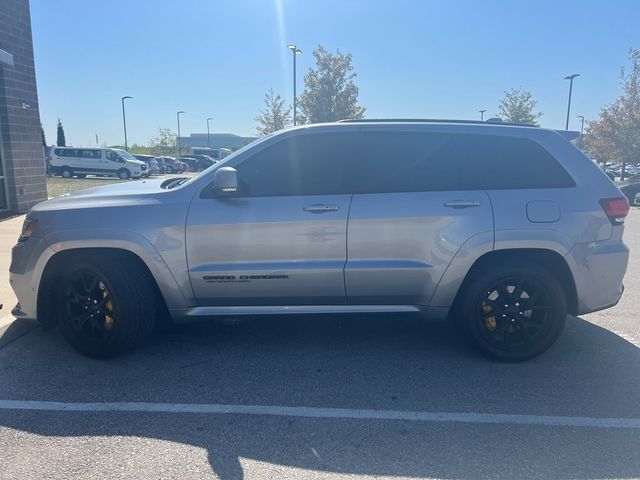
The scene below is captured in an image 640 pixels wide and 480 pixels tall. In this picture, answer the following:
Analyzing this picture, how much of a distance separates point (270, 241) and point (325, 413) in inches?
53.7

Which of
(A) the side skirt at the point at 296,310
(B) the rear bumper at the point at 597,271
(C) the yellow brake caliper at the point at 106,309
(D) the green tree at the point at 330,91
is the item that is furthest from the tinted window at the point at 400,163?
(D) the green tree at the point at 330,91

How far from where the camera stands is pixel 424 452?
2951 millimetres

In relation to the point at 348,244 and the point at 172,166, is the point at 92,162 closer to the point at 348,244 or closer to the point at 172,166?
the point at 172,166

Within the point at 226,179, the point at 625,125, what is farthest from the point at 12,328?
the point at 625,125

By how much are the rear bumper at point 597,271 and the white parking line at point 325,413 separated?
3.55 ft

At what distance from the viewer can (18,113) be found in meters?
11.5

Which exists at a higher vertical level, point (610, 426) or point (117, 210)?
point (117, 210)

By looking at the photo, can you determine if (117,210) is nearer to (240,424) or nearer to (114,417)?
(114,417)

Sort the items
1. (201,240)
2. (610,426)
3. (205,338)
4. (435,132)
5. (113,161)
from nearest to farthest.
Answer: (610,426) → (201,240) → (435,132) → (205,338) → (113,161)

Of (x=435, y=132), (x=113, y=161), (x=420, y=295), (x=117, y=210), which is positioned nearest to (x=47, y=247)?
(x=117, y=210)

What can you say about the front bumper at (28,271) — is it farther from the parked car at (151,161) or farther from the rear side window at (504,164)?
the parked car at (151,161)

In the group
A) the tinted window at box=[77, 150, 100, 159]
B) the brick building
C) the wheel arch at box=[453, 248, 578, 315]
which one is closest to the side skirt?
the wheel arch at box=[453, 248, 578, 315]

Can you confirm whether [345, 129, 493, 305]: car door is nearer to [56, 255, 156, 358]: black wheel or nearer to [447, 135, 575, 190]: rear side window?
[447, 135, 575, 190]: rear side window

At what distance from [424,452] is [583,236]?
2.21m
